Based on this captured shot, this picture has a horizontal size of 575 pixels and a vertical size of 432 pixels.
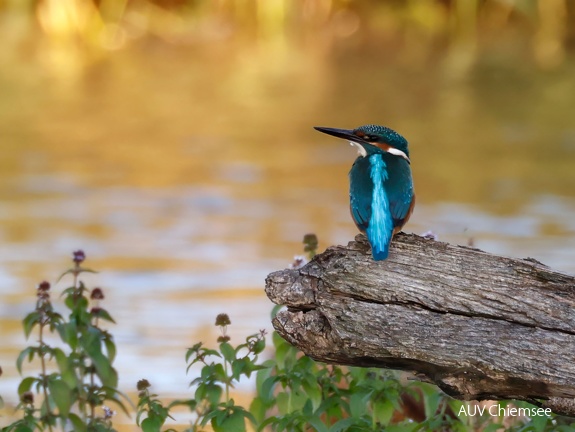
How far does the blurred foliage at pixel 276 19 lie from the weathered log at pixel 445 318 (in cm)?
1237

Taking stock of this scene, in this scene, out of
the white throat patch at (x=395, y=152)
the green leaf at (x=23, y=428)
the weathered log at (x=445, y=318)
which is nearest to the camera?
the weathered log at (x=445, y=318)

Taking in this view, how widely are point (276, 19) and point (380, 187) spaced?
13.3 meters

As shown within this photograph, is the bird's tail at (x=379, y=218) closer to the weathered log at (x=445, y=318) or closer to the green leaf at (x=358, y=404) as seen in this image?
the weathered log at (x=445, y=318)

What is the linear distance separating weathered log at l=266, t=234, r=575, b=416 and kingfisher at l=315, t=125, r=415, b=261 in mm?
76

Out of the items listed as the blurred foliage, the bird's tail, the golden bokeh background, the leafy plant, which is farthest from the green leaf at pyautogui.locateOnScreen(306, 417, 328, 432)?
the blurred foliage

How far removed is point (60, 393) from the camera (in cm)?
360

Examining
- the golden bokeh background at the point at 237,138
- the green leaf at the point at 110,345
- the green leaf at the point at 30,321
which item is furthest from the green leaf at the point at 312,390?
the golden bokeh background at the point at 237,138

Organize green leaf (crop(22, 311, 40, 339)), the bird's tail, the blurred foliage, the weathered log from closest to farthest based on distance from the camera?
1. the weathered log
2. the bird's tail
3. green leaf (crop(22, 311, 40, 339))
4. the blurred foliage

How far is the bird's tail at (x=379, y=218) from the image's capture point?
325 centimetres

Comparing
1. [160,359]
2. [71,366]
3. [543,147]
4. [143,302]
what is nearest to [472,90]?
[543,147]

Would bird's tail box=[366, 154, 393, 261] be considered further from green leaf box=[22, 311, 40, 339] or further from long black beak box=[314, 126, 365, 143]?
green leaf box=[22, 311, 40, 339]

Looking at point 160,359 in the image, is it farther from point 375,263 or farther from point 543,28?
point 543,28

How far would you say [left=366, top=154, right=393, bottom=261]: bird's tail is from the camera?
3252 millimetres

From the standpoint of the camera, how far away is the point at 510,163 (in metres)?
9.80
